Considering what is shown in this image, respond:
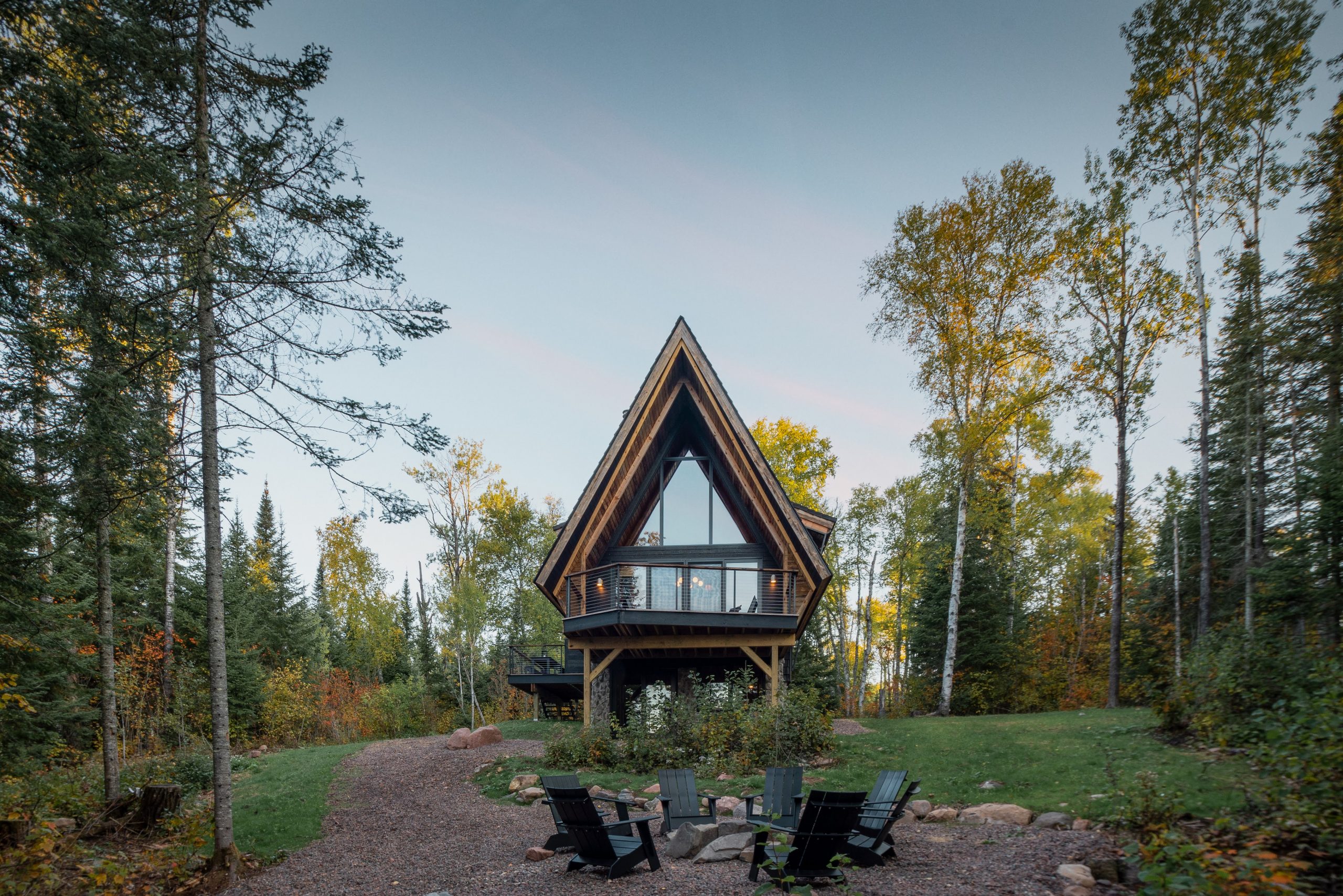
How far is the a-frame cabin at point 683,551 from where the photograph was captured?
14.1 meters

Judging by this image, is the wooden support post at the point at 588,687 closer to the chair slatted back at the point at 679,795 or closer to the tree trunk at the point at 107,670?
the chair slatted back at the point at 679,795

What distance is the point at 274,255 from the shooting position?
816 centimetres

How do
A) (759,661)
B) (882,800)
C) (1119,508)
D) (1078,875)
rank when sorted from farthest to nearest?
(1119,508) → (759,661) → (882,800) → (1078,875)

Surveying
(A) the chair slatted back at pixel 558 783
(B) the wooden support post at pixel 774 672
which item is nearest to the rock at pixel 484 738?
(B) the wooden support post at pixel 774 672

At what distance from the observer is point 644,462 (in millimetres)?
15797

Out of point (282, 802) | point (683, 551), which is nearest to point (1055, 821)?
point (683, 551)

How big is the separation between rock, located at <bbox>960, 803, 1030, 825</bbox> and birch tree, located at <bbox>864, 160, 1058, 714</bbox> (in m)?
10.6

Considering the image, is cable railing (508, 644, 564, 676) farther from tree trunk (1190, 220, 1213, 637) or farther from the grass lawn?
tree trunk (1190, 220, 1213, 637)

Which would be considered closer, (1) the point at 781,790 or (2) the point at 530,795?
(1) the point at 781,790

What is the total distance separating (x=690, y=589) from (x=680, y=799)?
6217mm

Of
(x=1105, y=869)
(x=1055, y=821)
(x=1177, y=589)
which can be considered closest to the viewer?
(x=1105, y=869)

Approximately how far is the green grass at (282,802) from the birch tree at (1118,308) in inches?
676

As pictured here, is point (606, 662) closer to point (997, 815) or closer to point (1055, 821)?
point (997, 815)

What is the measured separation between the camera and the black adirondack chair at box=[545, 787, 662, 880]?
619 centimetres
